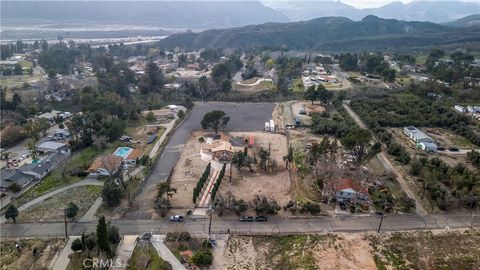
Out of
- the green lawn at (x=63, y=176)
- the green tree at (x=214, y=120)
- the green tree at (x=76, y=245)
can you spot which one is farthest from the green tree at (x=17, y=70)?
the green tree at (x=76, y=245)

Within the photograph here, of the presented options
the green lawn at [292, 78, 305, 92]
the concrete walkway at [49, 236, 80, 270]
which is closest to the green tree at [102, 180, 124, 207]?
the concrete walkway at [49, 236, 80, 270]

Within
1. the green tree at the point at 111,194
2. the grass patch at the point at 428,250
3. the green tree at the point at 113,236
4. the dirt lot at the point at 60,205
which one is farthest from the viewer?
the green tree at the point at 111,194

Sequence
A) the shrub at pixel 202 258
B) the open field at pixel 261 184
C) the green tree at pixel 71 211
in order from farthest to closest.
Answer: the open field at pixel 261 184
the green tree at pixel 71 211
the shrub at pixel 202 258

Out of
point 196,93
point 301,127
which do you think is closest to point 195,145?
point 301,127

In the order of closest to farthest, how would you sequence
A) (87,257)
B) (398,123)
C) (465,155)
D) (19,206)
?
(87,257), (19,206), (465,155), (398,123)

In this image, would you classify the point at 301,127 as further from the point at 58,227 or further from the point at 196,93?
the point at 58,227

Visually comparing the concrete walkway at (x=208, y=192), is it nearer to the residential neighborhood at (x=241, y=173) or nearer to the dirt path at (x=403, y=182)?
the residential neighborhood at (x=241, y=173)

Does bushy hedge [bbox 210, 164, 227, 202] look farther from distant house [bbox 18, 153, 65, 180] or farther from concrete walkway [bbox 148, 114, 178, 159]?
distant house [bbox 18, 153, 65, 180]
